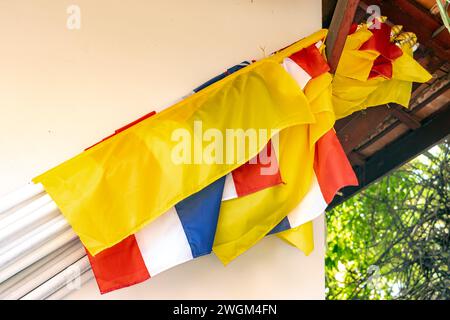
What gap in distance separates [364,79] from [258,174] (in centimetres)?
55

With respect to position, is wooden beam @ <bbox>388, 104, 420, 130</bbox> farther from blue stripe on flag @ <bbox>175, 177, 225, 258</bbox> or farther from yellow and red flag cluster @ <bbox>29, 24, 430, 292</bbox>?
blue stripe on flag @ <bbox>175, 177, 225, 258</bbox>

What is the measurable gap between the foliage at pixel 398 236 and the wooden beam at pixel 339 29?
239 centimetres

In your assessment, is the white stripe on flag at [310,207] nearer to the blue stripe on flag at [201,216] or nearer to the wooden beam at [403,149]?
the blue stripe on flag at [201,216]

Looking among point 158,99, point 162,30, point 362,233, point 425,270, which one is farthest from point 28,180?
point 362,233

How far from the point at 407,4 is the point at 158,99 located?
989 mm

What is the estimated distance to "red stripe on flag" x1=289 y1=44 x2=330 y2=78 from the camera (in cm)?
189

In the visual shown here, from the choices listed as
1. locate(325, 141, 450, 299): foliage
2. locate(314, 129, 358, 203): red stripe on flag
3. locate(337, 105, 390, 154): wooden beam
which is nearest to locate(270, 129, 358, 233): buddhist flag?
locate(314, 129, 358, 203): red stripe on flag

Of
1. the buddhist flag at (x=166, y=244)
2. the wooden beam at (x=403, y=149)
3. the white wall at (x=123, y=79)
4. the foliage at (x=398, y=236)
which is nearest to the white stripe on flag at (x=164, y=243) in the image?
the buddhist flag at (x=166, y=244)

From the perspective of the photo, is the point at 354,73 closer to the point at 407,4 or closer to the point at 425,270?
the point at 407,4

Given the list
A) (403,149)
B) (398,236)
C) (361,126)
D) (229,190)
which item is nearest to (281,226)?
(229,190)

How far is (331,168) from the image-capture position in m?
1.83

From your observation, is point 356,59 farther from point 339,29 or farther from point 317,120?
point 317,120

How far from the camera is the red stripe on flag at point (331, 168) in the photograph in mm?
1821

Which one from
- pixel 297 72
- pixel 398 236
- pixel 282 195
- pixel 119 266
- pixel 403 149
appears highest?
pixel 398 236
